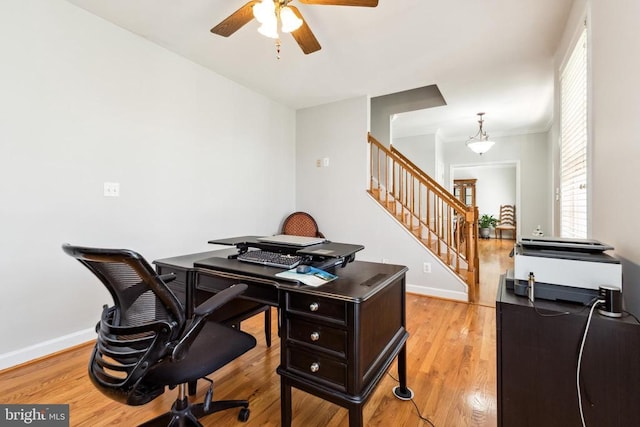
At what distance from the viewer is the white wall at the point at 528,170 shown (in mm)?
5848

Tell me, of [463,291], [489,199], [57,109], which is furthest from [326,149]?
[489,199]

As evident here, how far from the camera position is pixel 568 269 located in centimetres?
105

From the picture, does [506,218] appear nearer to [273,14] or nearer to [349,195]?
[349,195]

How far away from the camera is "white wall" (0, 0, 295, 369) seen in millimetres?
1895

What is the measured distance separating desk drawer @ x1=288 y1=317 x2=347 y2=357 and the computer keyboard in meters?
0.30

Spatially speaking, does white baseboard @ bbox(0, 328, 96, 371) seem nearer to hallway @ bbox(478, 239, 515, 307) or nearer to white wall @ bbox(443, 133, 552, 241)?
hallway @ bbox(478, 239, 515, 307)

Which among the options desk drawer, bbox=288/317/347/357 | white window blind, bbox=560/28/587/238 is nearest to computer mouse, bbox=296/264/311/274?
desk drawer, bbox=288/317/347/357

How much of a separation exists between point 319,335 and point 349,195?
292cm

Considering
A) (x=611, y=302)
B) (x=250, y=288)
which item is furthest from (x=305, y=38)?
(x=611, y=302)

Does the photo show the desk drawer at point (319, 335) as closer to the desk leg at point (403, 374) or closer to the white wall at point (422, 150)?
the desk leg at point (403, 374)

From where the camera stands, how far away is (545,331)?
100 cm

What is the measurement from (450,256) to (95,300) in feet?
12.2

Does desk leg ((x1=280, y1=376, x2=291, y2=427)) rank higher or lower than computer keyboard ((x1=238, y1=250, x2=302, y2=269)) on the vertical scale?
lower

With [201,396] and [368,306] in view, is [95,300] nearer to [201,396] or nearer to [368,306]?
[201,396]
